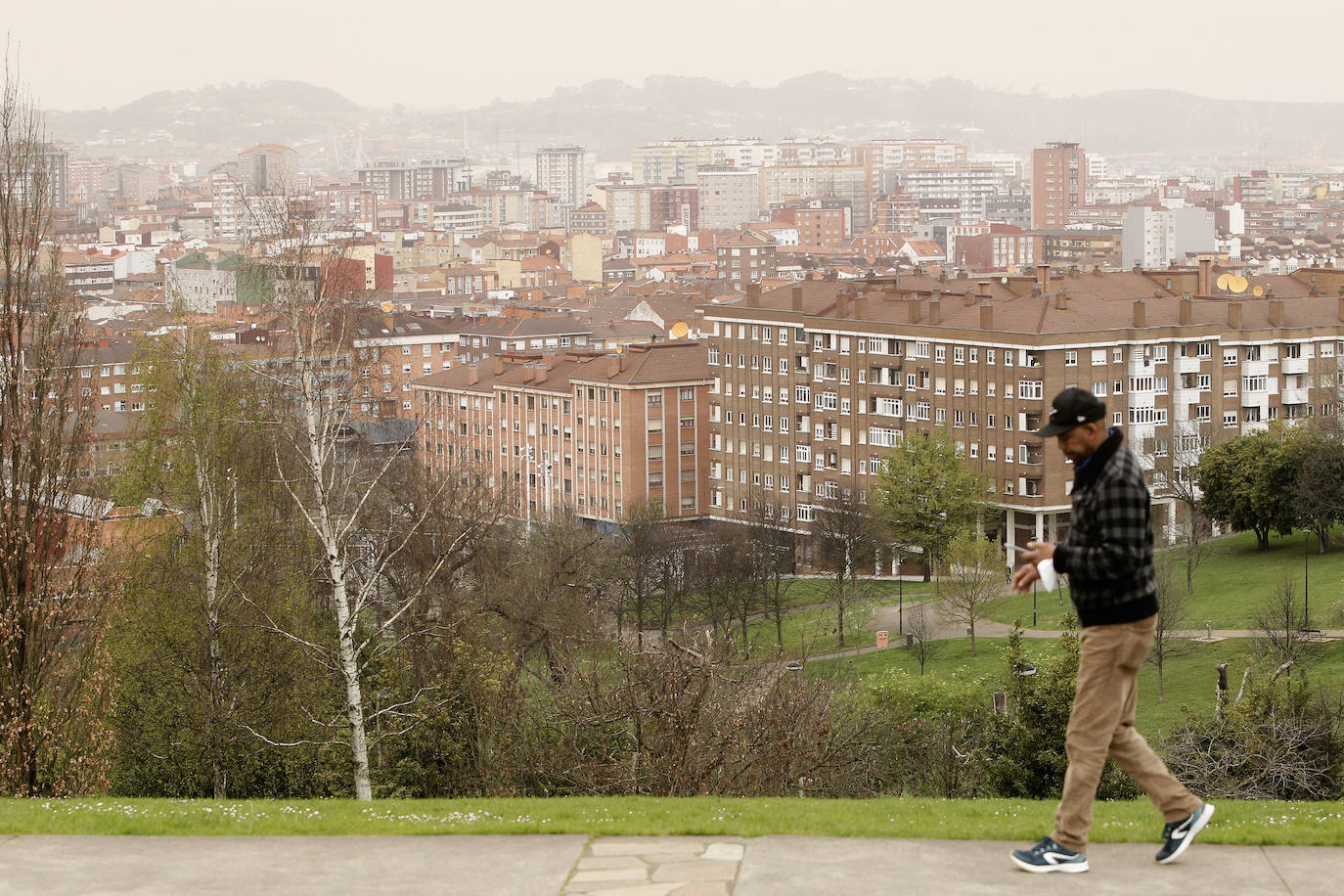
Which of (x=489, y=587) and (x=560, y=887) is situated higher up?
(x=560, y=887)

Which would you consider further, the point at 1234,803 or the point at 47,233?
the point at 47,233

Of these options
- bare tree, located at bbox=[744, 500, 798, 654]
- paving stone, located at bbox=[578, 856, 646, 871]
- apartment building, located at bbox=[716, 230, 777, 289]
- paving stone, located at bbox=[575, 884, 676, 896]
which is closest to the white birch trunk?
paving stone, located at bbox=[578, 856, 646, 871]

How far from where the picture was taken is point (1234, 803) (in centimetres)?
999

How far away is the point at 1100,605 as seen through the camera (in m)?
7.57

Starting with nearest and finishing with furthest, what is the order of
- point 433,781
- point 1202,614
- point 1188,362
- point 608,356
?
point 433,781, point 1202,614, point 1188,362, point 608,356

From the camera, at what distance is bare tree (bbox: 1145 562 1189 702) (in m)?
40.1

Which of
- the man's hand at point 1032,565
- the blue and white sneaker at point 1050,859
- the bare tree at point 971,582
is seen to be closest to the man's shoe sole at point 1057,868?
the blue and white sneaker at point 1050,859

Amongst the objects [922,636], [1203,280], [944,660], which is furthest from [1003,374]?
[944,660]

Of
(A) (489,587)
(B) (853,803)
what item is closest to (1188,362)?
(A) (489,587)

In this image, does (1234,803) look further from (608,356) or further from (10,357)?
(608,356)

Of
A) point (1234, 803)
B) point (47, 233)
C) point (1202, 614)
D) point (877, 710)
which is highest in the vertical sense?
point (47, 233)

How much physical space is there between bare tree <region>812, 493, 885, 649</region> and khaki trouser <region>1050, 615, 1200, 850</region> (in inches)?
1920

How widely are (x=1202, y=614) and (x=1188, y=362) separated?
75.5 feet

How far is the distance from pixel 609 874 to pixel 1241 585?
4513cm
